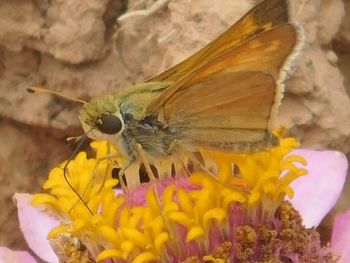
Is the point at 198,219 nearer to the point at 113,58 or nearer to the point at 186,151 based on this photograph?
the point at 186,151

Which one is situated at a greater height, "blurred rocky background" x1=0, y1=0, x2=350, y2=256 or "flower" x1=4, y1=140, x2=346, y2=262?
"blurred rocky background" x1=0, y1=0, x2=350, y2=256

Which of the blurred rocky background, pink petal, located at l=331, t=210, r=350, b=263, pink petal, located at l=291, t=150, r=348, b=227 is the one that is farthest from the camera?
the blurred rocky background

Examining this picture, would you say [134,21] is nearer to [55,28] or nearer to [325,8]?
[55,28]

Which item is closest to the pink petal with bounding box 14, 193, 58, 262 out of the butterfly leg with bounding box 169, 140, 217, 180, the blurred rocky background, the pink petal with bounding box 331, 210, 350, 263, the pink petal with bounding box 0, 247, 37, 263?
the pink petal with bounding box 0, 247, 37, 263

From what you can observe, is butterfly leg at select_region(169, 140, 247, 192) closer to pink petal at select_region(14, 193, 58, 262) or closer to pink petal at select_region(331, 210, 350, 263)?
pink petal at select_region(331, 210, 350, 263)

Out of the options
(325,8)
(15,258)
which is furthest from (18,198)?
(325,8)

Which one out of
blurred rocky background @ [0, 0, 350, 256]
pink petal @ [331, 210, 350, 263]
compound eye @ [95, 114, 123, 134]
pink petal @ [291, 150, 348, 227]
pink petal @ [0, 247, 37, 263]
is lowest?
pink petal @ [0, 247, 37, 263]

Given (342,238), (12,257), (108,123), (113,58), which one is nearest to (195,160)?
(108,123)
